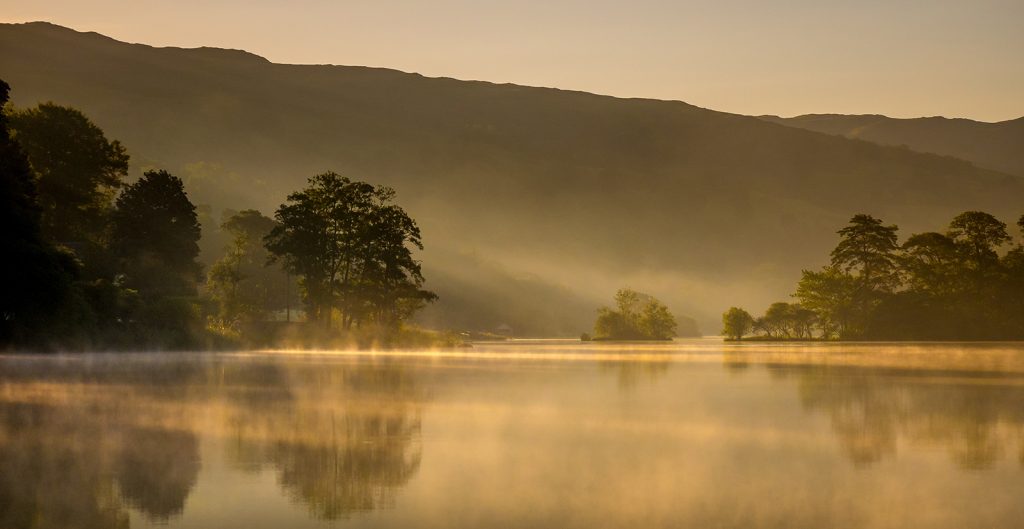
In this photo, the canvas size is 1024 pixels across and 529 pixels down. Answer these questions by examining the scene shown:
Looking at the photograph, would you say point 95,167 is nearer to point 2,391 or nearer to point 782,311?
point 2,391

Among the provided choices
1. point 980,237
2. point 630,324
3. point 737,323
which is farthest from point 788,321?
point 980,237

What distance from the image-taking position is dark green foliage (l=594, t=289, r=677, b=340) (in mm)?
139875

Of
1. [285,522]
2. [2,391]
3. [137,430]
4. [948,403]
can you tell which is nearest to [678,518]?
[285,522]

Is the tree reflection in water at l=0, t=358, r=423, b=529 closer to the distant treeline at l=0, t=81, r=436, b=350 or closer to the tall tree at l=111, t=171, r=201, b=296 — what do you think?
the distant treeline at l=0, t=81, r=436, b=350

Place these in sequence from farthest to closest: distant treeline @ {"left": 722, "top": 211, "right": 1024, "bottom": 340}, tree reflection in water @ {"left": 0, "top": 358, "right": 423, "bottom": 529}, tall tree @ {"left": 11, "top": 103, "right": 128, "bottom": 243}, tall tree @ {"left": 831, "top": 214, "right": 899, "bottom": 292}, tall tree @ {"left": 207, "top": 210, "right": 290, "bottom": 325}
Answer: tall tree @ {"left": 831, "top": 214, "right": 899, "bottom": 292}
tall tree @ {"left": 207, "top": 210, "right": 290, "bottom": 325}
distant treeline @ {"left": 722, "top": 211, "right": 1024, "bottom": 340}
tall tree @ {"left": 11, "top": 103, "right": 128, "bottom": 243}
tree reflection in water @ {"left": 0, "top": 358, "right": 423, "bottom": 529}

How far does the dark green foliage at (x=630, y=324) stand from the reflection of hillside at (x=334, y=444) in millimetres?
111802

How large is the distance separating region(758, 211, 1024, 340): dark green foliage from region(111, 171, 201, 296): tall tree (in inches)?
2490

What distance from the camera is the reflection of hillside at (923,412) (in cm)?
1656

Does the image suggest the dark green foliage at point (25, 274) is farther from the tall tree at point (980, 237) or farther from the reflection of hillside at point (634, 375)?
the tall tree at point (980, 237)

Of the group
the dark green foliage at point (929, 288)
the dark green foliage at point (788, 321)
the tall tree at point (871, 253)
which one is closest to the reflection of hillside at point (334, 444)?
the dark green foliage at point (929, 288)

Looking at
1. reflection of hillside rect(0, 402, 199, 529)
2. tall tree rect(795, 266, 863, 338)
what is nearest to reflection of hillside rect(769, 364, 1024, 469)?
reflection of hillside rect(0, 402, 199, 529)

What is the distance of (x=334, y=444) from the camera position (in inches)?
659

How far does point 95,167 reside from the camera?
90000mm

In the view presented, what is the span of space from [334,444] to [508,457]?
3.01 meters
